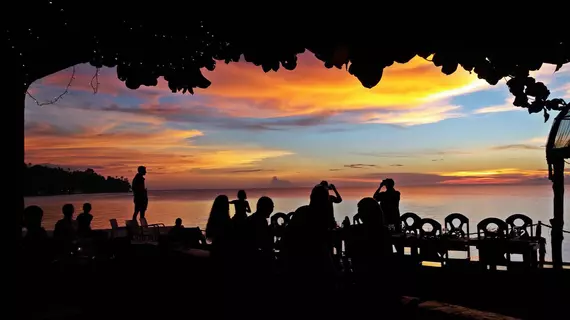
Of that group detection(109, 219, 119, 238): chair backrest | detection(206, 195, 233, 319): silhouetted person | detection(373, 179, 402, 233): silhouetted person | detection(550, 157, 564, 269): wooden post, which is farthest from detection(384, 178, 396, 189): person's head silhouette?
detection(206, 195, 233, 319): silhouetted person

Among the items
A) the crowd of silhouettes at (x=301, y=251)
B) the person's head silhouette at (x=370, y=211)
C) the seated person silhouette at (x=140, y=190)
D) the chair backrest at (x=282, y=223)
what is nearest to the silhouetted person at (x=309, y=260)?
the crowd of silhouettes at (x=301, y=251)

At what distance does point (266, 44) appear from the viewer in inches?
118

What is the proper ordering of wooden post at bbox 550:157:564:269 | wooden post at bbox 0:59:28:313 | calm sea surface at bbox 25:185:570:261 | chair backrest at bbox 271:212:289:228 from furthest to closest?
calm sea surface at bbox 25:185:570:261 → chair backrest at bbox 271:212:289:228 → wooden post at bbox 550:157:564:269 → wooden post at bbox 0:59:28:313

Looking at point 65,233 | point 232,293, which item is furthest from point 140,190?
point 232,293

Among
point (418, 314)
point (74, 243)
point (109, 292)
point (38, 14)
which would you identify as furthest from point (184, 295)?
point (38, 14)

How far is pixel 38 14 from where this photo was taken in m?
3.17

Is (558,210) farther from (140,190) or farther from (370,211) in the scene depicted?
(140,190)

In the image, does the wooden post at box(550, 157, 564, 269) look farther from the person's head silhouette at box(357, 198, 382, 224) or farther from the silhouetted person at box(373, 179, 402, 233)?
the person's head silhouette at box(357, 198, 382, 224)

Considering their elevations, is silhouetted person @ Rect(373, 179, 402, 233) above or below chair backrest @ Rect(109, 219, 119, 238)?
above

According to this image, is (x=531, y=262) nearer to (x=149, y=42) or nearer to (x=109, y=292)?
(x=109, y=292)

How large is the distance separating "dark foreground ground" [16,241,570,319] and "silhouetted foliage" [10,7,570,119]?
177 cm

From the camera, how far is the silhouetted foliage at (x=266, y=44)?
2.36 metres

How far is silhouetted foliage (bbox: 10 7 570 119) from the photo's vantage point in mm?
2363

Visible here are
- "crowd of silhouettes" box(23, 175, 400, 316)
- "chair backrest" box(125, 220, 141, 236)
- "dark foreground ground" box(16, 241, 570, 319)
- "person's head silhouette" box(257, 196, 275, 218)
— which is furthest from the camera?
"chair backrest" box(125, 220, 141, 236)
